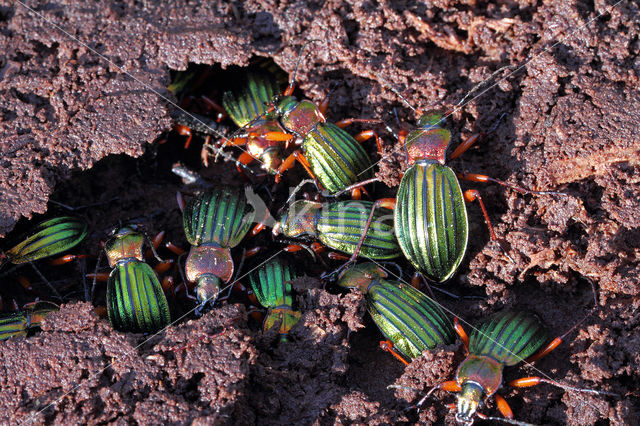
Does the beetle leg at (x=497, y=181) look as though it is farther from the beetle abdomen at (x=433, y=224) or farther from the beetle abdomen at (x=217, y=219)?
the beetle abdomen at (x=217, y=219)

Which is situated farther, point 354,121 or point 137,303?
point 354,121

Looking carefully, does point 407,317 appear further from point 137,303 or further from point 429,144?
point 137,303

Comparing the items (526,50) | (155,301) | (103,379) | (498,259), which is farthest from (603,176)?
(103,379)

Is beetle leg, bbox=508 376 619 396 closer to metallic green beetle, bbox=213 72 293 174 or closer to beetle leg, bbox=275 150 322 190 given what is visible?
beetle leg, bbox=275 150 322 190

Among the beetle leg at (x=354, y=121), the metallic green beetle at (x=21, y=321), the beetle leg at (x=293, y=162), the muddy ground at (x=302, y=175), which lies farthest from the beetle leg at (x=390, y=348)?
the metallic green beetle at (x=21, y=321)

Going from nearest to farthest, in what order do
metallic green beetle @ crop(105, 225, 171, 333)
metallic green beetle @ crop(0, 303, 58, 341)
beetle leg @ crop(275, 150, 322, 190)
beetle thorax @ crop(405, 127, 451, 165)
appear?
metallic green beetle @ crop(105, 225, 171, 333)
metallic green beetle @ crop(0, 303, 58, 341)
beetle thorax @ crop(405, 127, 451, 165)
beetle leg @ crop(275, 150, 322, 190)

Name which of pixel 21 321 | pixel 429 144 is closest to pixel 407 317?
pixel 429 144

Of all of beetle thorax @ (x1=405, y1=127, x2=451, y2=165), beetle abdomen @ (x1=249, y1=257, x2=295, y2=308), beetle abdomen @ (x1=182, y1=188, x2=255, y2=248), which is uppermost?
beetle thorax @ (x1=405, y1=127, x2=451, y2=165)

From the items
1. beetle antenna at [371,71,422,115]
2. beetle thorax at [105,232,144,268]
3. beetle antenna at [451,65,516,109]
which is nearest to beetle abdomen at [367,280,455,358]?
beetle antenna at [371,71,422,115]
